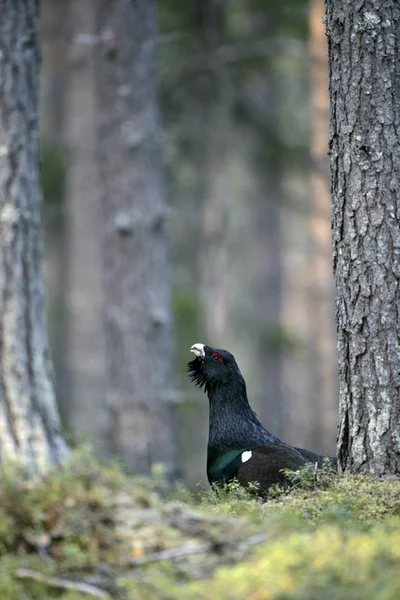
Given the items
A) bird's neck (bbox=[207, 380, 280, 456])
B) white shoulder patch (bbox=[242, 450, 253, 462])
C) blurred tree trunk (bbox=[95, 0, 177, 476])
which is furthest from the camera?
blurred tree trunk (bbox=[95, 0, 177, 476])

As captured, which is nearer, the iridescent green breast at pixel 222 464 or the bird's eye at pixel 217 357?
the iridescent green breast at pixel 222 464

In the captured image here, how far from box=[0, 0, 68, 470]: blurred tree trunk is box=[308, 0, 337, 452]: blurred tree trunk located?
940 cm

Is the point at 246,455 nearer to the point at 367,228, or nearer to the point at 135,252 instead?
the point at 367,228

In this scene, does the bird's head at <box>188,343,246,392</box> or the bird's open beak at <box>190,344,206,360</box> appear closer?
the bird's head at <box>188,343,246,392</box>

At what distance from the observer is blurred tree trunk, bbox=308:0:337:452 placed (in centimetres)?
1812

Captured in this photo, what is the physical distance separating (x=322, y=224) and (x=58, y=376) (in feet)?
27.9

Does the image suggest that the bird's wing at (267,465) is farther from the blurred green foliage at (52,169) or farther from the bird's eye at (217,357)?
the blurred green foliage at (52,169)

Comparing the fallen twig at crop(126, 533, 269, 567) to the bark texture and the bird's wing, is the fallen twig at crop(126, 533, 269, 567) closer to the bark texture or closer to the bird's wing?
the bark texture

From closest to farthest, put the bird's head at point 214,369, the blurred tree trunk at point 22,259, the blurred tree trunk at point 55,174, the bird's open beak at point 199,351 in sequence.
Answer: the bird's head at point 214,369
the bird's open beak at point 199,351
the blurred tree trunk at point 22,259
the blurred tree trunk at point 55,174

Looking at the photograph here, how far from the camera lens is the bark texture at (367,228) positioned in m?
5.45

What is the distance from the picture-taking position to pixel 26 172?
797 cm

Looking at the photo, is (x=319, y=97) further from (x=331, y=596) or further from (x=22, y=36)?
(x=331, y=596)

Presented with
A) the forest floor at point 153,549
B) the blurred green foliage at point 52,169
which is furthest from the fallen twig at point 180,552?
the blurred green foliage at point 52,169

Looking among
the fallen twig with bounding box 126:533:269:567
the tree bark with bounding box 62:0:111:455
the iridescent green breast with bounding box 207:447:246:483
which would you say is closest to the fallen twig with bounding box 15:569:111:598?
the fallen twig with bounding box 126:533:269:567
